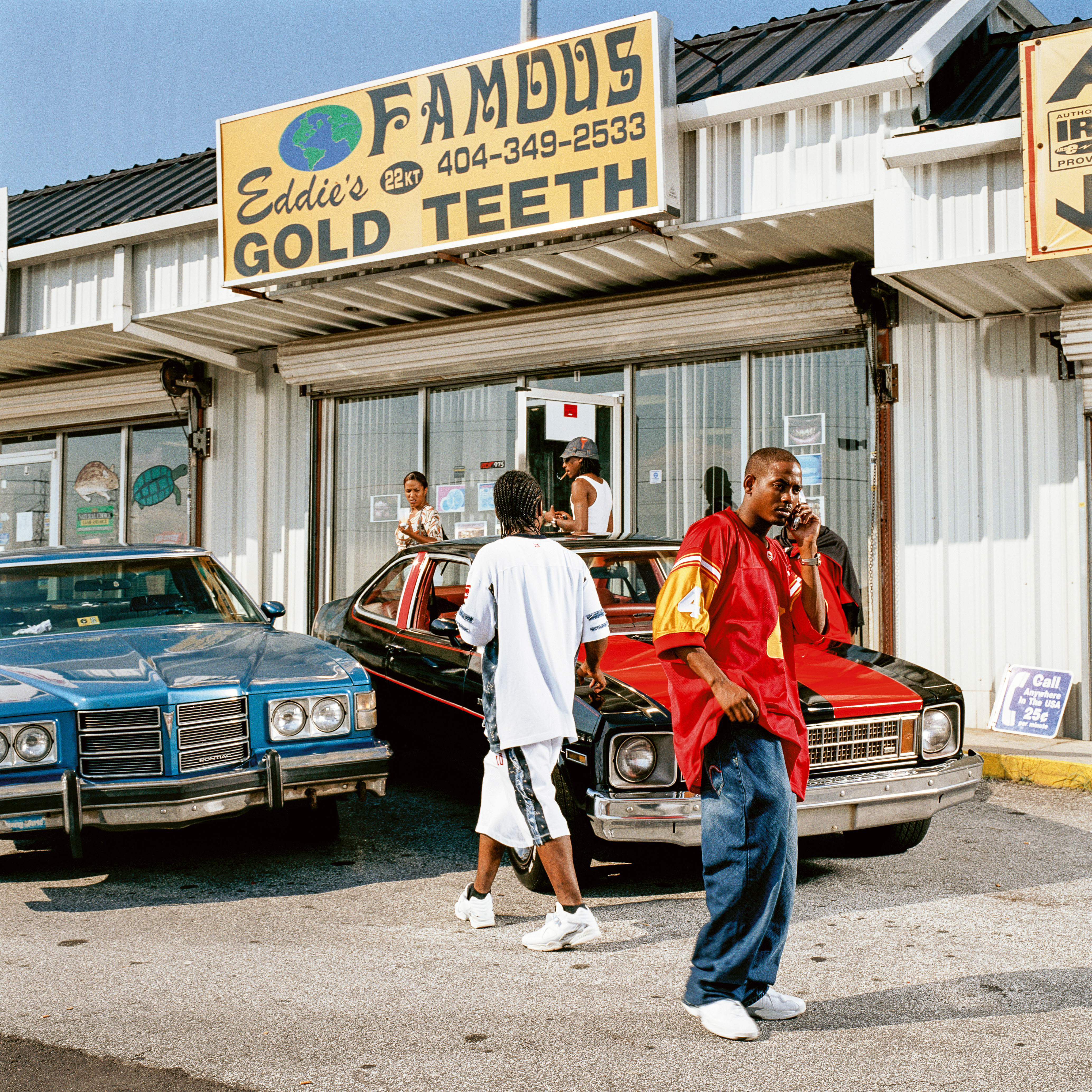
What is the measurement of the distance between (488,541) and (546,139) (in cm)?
354

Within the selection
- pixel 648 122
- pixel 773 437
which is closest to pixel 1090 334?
pixel 773 437

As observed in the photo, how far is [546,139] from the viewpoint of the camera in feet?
28.2

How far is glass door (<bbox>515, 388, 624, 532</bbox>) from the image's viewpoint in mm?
10656

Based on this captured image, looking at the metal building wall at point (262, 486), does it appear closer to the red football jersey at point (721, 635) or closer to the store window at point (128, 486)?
the store window at point (128, 486)

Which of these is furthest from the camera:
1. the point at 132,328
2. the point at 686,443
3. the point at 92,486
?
the point at 92,486

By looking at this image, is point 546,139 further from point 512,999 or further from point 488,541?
point 512,999

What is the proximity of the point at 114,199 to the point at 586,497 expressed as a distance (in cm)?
694

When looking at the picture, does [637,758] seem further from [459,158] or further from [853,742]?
[459,158]

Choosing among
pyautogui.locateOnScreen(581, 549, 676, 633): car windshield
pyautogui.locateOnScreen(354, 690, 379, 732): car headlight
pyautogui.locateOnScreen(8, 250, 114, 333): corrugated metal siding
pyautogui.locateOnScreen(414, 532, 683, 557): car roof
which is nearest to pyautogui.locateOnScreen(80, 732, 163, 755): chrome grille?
pyautogui.locateOnScreen(354, 690, 379, 732): car headlight

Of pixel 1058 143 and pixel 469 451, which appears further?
pixel 469 451

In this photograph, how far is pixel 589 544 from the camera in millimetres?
6547

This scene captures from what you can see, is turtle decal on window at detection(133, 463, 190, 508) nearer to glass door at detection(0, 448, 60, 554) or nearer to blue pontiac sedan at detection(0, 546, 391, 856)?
glass door at detection(0, 448, 60, 554)

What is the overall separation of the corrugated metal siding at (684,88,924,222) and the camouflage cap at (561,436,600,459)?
189 cm

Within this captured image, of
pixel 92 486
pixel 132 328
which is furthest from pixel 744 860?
pixel 92 486
